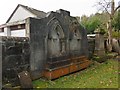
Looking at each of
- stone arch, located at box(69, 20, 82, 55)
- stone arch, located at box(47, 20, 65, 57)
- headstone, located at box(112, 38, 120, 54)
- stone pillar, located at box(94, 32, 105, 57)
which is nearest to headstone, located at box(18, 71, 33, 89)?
stone arch, located at box(47, 20, 65, 57)

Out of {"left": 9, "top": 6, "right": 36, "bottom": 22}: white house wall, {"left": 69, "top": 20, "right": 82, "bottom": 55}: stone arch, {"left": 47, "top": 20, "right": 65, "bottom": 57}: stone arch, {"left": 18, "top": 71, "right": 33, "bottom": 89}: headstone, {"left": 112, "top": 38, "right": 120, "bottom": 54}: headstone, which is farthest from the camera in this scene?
{"left": 9, "top": 6, "right": 36, "bottom": 22}: white house wall

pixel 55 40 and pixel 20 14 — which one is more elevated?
pixel 20 14

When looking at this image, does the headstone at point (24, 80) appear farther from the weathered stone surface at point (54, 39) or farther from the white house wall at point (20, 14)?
the white house wall at point (20, 14)

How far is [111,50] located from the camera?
16312mm

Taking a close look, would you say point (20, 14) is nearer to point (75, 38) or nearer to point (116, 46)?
point (116, 46)

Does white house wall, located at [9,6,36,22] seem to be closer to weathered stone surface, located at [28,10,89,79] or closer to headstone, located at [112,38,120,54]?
headstone, located at [112,38,120,54]

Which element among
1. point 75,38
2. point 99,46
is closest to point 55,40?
point 75,38

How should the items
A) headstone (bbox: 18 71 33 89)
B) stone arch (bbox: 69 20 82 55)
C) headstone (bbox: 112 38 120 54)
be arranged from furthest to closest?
headstone (bbox: 112 38 120 54), stone arch (bbox: 69 20 82 55), headstone (bbox: 18 71 33 89)

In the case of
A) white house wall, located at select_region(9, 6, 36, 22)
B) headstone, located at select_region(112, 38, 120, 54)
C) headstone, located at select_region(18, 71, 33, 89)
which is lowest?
headstone, located at select_region(18, 71, 33, 89)

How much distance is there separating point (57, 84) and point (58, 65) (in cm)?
136

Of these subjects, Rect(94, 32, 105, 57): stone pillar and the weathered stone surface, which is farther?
Rect(94, 32, 105, 57): stone pillar

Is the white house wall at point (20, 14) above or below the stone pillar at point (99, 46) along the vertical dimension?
above

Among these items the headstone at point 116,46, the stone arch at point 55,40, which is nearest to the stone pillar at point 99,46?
the headstone at point 116,46

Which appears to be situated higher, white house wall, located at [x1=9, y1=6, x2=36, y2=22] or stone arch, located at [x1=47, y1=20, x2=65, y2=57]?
white house wall, located at [x1=9, y1=6, x2=36, y2=22]
